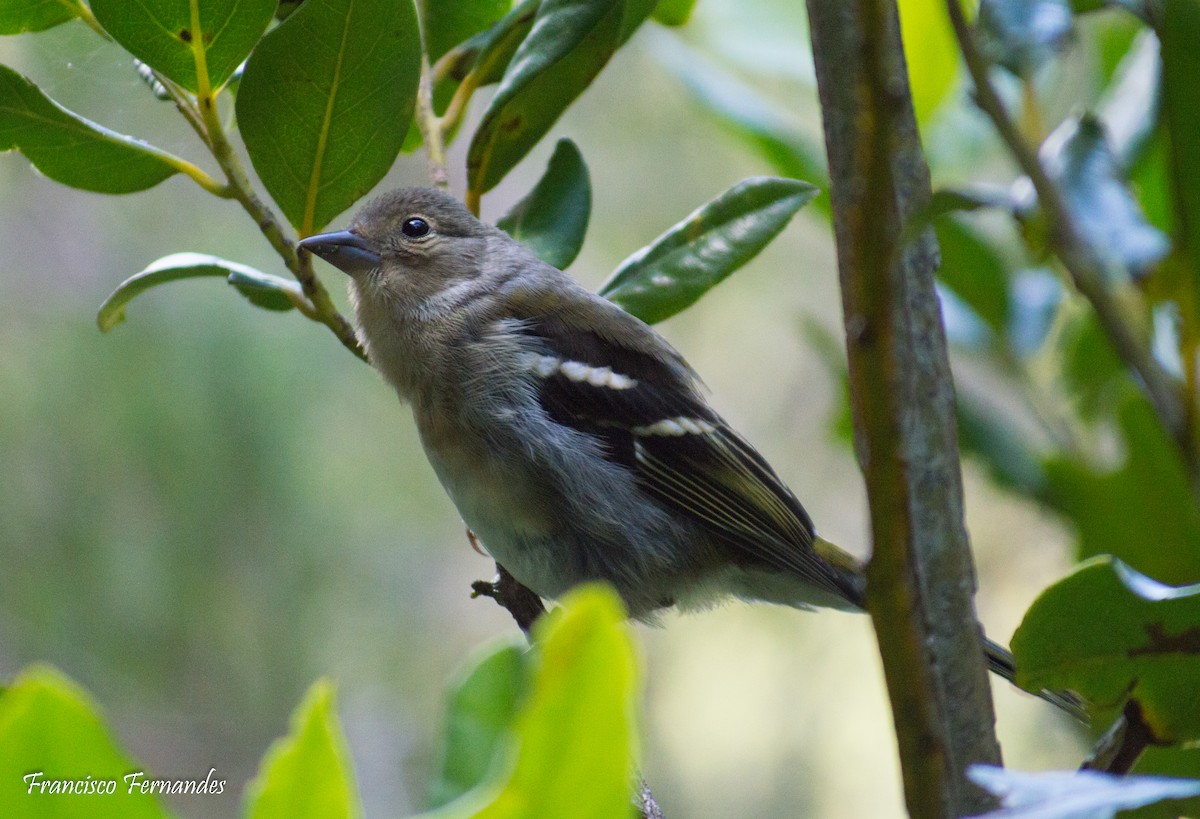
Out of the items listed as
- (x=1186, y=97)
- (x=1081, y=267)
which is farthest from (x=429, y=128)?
(x=1081, y=267)

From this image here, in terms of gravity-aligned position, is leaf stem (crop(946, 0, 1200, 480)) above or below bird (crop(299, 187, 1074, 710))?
above

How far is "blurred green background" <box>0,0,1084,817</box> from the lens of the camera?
16.1 ft

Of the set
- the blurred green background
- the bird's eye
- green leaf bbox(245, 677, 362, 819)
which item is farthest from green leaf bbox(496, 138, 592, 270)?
the blurred green background

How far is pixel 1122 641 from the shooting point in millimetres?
1244

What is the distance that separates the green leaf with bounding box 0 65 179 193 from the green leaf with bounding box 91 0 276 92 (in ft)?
0.52

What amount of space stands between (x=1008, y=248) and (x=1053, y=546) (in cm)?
269

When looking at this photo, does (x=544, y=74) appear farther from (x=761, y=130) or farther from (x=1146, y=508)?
(x=1146, y=508)

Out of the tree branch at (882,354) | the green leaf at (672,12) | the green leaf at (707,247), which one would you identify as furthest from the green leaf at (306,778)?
the green leaf at (672,12)

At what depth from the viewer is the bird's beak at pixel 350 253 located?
9.05ft

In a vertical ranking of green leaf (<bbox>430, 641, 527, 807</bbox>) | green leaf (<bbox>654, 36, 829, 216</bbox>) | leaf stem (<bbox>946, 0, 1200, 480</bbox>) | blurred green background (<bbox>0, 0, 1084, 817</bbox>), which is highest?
green leaf (<bbox>654, 36, 829, 216</bbox>)

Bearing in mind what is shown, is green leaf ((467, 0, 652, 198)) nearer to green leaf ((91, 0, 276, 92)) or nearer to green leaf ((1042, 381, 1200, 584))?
green leaf ((91, 0, 276, 92))

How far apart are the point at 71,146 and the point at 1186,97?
5.01 feet

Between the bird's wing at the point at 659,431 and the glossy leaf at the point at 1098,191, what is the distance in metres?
1.00

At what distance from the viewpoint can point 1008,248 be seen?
10.3 ft
